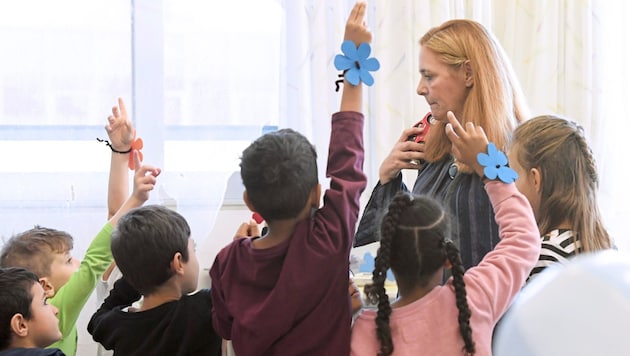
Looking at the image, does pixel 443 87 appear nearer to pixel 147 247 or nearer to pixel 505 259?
pixel 505 259

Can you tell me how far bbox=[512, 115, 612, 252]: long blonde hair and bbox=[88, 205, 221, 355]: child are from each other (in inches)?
29.6

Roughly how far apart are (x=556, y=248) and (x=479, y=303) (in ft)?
1.23

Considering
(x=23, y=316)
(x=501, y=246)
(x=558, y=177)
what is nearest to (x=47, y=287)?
(x=23, y=316)

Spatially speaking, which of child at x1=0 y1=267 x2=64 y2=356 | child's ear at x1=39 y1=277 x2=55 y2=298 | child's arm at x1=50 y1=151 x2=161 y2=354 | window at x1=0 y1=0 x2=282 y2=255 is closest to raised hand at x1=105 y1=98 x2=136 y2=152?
child's arm at x1=50 y1=151 x2=161 y2=354

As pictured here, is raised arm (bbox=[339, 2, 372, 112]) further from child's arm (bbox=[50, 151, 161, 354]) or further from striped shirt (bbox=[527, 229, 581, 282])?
child's arm (bbox=[50, 151, 161, 354])

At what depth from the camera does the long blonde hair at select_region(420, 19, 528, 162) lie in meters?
1.77

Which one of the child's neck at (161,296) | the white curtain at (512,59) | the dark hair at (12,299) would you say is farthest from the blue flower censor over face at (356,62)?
the white curtain at (512,59)

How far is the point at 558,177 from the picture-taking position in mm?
1818

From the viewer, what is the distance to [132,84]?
10.1ft

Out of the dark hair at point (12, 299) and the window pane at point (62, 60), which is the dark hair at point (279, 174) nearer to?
the dark hair at point (12, 299)

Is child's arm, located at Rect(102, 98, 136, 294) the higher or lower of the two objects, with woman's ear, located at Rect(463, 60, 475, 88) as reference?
lower

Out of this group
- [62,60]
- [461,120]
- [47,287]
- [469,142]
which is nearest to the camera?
[469,142]

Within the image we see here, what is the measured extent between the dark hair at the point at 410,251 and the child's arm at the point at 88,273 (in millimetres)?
751

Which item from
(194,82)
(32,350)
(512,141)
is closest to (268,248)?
(32,350)
